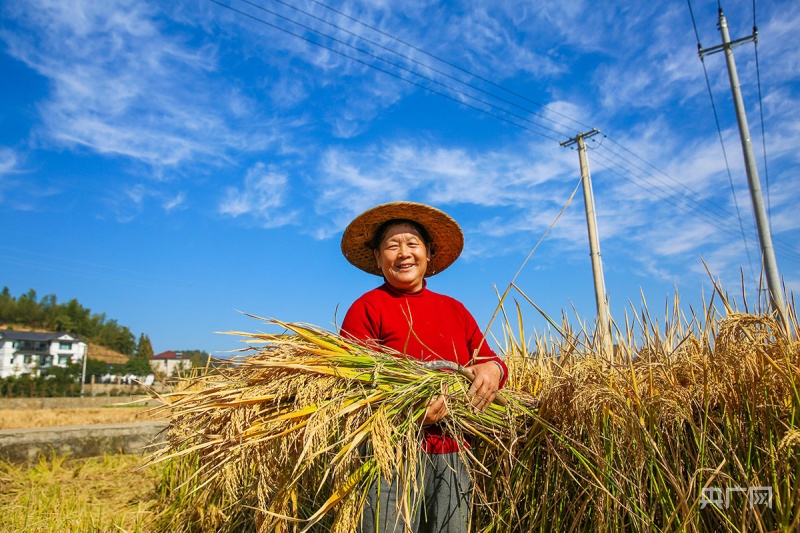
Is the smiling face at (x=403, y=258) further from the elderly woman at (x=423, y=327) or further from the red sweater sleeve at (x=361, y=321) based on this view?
the red sweater sleeve at (x=361, y=321)

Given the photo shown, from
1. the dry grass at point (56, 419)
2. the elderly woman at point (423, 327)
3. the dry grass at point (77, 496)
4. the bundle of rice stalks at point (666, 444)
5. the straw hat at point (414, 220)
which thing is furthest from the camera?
the dry grass at point (56, 419)

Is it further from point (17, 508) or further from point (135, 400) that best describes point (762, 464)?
point (17, 508)

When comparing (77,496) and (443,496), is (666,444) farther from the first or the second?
(77,496)

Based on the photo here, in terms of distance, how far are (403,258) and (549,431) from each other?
3.09ft

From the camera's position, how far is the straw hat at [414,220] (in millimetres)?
2438

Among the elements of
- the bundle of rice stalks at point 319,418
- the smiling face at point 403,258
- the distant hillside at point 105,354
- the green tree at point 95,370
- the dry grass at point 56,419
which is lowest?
the dry grass at point 56,419

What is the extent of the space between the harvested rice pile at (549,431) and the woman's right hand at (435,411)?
0.04 m

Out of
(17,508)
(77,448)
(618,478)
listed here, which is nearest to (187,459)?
(17,508)

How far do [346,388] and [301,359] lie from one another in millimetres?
171

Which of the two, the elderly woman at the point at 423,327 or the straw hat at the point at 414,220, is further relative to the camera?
the straw hat at the point at 414,220

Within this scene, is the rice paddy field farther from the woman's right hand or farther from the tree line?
the tree line

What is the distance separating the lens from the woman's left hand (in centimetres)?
178

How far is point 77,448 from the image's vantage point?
4395 mm

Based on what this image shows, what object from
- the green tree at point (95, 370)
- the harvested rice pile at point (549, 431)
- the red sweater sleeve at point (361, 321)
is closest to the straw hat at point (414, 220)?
the red sweater sleeve at point (361, 321)
